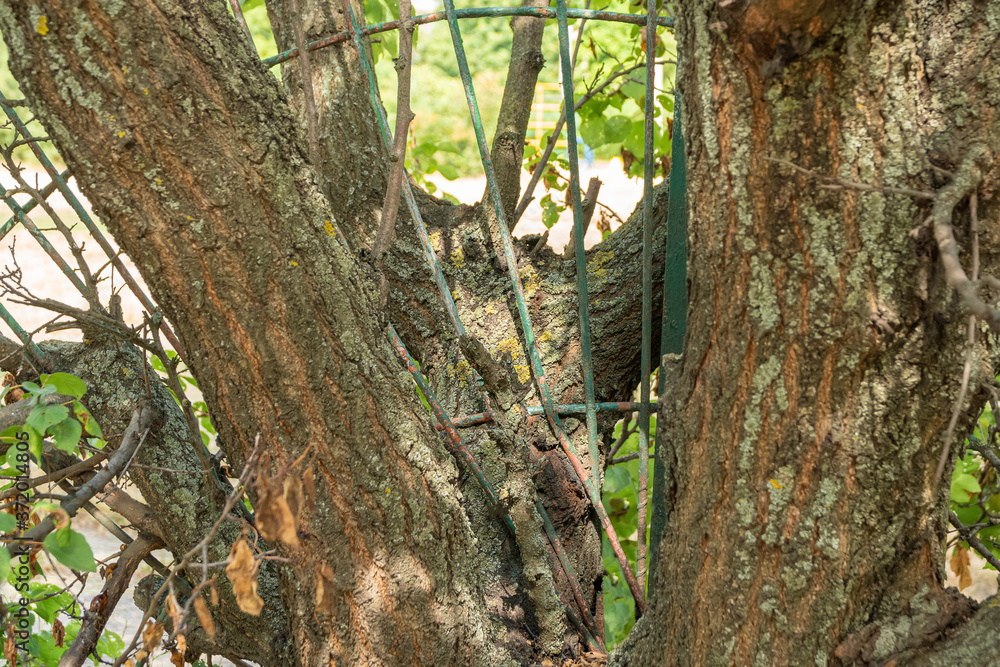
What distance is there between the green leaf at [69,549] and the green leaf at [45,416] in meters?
0.14

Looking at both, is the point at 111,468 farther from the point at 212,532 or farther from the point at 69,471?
the point at 212,532

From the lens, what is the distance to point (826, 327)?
820 millimetres

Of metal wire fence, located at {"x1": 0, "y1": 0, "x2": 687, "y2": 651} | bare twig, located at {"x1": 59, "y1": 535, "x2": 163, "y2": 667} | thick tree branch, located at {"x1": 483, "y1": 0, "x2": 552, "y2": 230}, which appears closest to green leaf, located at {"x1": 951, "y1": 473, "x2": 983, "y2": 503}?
metal wire fence, located at {"x1": 0, "y1": 0, "x2": 687, "y2": 651}

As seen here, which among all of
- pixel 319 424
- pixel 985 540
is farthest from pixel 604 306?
pixel 985 540

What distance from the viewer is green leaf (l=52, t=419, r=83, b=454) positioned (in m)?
1.03

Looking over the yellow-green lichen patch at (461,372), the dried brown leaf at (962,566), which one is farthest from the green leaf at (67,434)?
the dried brown leaf at (962,566)

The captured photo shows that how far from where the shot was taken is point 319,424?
1001mm

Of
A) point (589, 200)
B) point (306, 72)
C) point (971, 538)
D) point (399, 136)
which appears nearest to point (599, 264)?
point (589, 200)

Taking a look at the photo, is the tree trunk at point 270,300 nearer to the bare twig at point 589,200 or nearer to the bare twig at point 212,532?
the bare twig at point 212,532

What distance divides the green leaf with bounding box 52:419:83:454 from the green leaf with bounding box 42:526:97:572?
0.13m

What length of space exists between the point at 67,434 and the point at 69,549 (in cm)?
18

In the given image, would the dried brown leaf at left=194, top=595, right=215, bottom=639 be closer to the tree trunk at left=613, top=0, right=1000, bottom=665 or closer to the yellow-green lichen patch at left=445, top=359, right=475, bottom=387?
the tree trunk at left=613, top=0, right=1000, bottom=665

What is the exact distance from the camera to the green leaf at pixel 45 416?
98 cm

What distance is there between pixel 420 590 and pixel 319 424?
28 cm
